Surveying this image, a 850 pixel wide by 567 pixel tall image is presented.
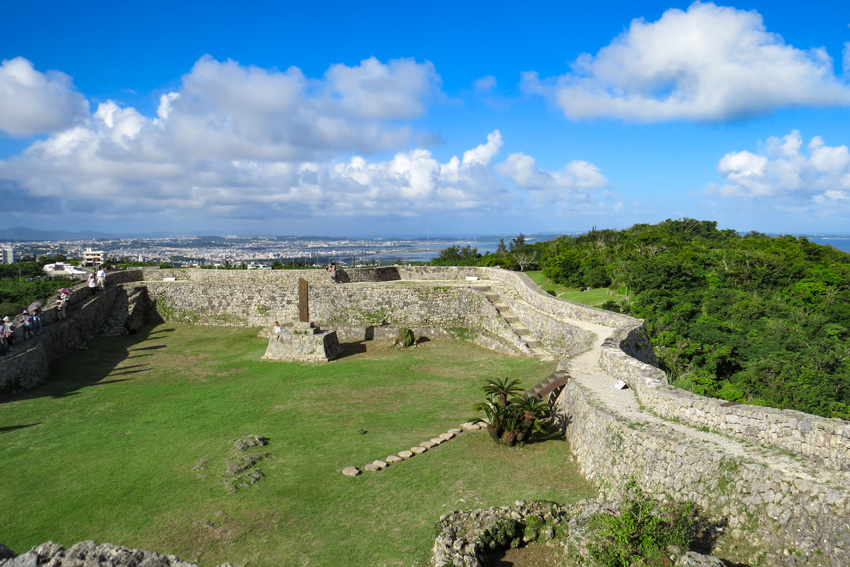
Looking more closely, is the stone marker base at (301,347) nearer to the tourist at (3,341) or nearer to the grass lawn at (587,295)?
the tourist at (3,341)

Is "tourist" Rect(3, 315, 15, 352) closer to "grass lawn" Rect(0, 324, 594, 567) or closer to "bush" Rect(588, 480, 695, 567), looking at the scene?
"grass lawn" Rect(0, 324, 594, 567)

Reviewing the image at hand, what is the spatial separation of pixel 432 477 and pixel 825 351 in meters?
22.0

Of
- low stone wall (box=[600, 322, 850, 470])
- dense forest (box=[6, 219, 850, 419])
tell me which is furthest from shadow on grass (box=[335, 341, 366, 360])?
low stone wall (box=[600, 322, 850, 470])

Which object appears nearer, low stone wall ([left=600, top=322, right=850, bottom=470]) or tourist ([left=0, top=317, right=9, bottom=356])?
low stone wall ([left=600, top=322, right=850, bottom=470])

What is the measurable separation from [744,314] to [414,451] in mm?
22507

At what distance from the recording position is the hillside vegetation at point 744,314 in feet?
62.5

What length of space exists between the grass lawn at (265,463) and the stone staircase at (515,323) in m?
0.94

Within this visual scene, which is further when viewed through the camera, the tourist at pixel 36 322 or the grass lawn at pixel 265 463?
the tourist at pixel 36 322

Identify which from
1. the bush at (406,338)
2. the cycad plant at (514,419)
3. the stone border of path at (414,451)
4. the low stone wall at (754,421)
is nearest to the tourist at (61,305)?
the bush at (406,338)

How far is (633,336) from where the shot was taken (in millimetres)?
14570

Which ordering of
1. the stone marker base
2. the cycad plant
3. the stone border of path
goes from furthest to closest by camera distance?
the stone marker base → the cycad plant → the stone border of path

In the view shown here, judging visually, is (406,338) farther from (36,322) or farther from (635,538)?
(635,538)

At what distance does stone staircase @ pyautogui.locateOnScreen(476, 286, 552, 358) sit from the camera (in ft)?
59.7

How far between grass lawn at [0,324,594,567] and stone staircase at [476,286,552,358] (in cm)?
94
